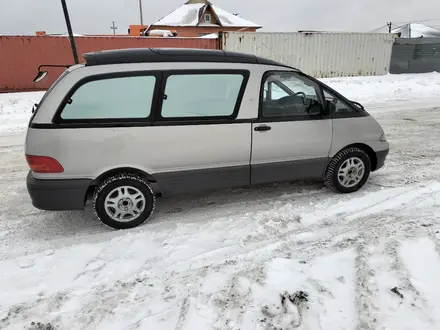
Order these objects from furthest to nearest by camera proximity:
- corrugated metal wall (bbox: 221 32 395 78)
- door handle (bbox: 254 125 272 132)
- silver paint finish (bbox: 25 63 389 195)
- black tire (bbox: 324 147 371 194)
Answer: corrugated metal wall (bbox: 221 32 395 78), black tire (bbox: 324 147 371 194), door handle (bbox: 254 125 272 132), silver paint finish (bbox: 25 63 389 195)

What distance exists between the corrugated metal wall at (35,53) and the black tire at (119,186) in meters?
12.7

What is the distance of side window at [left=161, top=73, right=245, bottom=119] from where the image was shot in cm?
363

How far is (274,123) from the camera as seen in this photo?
13.1 feet

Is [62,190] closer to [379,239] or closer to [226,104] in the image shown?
[226,104]

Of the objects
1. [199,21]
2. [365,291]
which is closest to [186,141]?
[365,291]

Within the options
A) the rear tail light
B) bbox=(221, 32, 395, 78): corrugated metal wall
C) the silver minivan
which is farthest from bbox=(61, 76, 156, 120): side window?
bbox=(221, 32, 395, 78): corrugated metal wall

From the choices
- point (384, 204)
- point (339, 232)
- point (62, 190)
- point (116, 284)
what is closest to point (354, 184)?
point (384, 204)

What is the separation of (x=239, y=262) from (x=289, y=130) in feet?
5.59

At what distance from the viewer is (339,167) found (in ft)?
14.5

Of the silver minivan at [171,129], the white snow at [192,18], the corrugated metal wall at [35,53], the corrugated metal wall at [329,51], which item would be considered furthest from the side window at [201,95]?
the white snow at [192,18]

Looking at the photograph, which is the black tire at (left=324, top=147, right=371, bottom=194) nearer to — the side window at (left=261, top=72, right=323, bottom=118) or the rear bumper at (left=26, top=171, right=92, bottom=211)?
the side window at (left=261, top=72, right=323, bottom=118)

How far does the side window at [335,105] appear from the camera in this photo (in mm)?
4234

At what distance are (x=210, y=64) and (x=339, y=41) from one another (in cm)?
1639

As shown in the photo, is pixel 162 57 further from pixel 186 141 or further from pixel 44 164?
pixel 44 164
